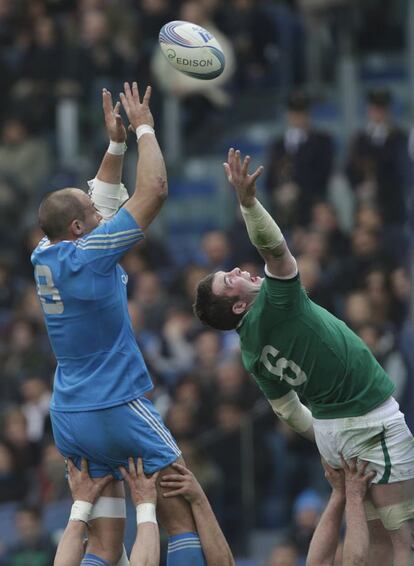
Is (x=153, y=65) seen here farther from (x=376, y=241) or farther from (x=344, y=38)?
(x=376, y=241)

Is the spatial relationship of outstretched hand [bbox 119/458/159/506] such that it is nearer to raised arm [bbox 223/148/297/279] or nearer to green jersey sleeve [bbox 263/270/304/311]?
green jersey sleeve [bbox 263/270/304/311]

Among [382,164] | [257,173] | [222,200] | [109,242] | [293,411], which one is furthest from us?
[222,200]

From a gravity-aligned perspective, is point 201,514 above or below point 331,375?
below

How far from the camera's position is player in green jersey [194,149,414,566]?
870 cm

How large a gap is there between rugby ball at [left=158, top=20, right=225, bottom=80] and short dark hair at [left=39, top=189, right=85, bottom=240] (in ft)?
3.68

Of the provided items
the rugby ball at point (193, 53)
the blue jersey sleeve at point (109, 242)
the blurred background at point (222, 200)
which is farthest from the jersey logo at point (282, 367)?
the rugby ball at point (193, 53)

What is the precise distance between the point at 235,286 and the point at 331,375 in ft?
2.24

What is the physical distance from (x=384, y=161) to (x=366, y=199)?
0.44m

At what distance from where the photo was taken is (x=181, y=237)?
61.1 ft

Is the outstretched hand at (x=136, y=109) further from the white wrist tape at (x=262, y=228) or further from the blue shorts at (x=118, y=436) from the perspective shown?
the blue shorts at (x=118, y=436)

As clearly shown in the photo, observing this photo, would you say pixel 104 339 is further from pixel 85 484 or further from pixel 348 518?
pixel 348 518

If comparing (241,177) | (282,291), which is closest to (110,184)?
(241,177)

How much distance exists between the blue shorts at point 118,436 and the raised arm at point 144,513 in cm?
5

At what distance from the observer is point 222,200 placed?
723 inches
